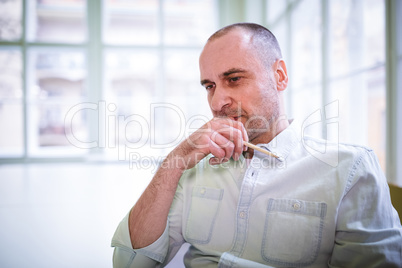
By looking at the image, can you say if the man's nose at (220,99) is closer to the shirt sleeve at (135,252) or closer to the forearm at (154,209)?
the forearm at (154,209)

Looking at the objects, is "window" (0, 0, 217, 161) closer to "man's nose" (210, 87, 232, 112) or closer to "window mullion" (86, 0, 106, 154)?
"window mullion" (86, 0, 106, 154)

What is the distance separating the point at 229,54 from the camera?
101 cm

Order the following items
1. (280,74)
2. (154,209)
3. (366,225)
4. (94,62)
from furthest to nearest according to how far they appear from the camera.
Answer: (94,62)
(280,74)
(154,209)
(366,225)

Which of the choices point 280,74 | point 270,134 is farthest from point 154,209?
point 280,74

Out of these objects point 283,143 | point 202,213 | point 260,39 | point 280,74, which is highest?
point 260,39

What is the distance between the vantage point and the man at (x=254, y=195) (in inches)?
31.6

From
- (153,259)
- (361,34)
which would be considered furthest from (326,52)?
(153,259)

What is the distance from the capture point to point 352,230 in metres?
0.78

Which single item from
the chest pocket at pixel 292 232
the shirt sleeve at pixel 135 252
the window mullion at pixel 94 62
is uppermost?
the window mullion at pixel 94 62

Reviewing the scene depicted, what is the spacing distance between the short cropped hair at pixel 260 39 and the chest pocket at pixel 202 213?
0.50m

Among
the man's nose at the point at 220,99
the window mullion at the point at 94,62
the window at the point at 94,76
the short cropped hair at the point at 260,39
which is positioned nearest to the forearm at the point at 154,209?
the man's nose at the point at 220,99

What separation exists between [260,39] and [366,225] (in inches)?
27.1

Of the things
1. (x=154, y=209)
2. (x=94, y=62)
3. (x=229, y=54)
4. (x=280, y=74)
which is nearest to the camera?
(x=154, y=209)

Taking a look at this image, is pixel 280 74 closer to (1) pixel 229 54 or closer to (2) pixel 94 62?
(1) pixel 229 54
